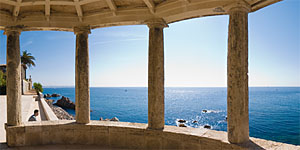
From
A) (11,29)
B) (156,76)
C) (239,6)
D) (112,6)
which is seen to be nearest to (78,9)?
(112,6)

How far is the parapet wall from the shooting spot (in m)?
6.48

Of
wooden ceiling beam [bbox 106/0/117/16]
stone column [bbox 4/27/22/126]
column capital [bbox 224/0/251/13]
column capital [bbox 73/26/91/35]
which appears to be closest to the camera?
column capital [bbox 224/0/251/13]

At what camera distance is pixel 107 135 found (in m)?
7.65

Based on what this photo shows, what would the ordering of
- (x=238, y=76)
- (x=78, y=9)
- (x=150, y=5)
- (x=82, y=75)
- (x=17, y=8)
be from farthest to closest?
(x=82, y=75) → (x=78, y=9) → (x=17, y=8) → (x=150, y=5) → (x=238, y=76)

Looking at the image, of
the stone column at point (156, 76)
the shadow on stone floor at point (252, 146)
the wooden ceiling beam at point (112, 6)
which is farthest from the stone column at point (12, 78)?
the shadow on stone floor at point (252, 146)

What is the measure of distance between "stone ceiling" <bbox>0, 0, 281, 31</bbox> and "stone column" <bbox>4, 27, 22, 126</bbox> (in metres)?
0.55

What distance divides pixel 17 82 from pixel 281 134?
166 feet

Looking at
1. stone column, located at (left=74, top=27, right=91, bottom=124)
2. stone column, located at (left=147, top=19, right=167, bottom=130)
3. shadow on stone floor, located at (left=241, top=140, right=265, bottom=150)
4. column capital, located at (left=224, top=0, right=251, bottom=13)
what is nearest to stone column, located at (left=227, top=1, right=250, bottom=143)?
column capital, located at (left=224, top=0, right=251, bottom=13)

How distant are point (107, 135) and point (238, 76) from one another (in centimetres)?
505

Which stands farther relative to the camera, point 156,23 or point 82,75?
point 82,75

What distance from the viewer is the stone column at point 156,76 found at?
7.07m

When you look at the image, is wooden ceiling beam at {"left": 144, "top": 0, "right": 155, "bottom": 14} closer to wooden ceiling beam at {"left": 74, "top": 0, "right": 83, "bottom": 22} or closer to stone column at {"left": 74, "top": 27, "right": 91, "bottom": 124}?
wooden ceiling beam at {"left": 74, "top": 0, "right": 83, "bottom": 22}

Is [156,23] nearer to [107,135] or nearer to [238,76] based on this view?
[238,76]

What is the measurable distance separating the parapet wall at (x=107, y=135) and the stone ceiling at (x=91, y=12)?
381 cm
